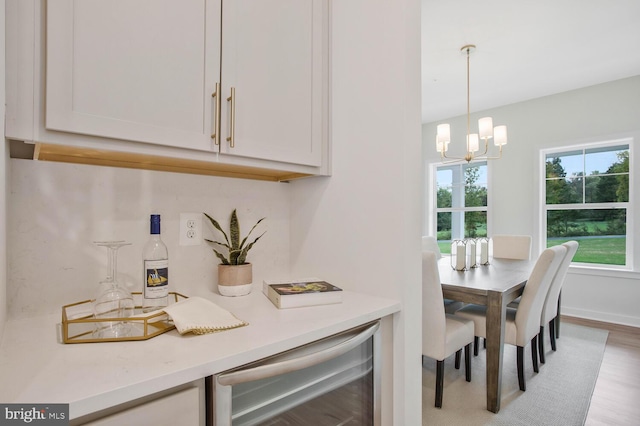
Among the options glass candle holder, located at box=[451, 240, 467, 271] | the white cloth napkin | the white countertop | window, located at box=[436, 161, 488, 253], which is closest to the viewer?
the white countertop

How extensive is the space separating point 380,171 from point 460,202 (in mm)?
4345

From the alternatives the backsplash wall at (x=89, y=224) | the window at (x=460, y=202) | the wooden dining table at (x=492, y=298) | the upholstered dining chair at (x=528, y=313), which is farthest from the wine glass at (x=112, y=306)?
the window at (x=460, y=202)

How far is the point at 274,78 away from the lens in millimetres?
1188

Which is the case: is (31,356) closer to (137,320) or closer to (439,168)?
(137,320)

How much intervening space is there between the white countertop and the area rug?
151cm

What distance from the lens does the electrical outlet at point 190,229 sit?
126 cm

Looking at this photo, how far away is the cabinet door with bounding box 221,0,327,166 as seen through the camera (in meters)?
1.08

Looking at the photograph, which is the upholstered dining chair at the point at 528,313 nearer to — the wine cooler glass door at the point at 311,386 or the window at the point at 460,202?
the wine cooler glass door at the point at 311,386

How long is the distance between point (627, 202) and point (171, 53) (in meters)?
4.76

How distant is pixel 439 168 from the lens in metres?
5.42

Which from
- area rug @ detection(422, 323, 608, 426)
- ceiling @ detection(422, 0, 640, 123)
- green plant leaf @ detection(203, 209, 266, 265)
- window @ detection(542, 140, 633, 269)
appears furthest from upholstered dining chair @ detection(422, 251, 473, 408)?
window @ detection(542, 140, 633, 269)

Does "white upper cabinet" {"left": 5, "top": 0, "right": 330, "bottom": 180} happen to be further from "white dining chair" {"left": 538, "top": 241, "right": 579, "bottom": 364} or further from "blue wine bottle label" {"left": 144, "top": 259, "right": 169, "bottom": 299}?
"white dining chair" {"left": 538, "top": 241, "right": 579, "bottom": 364}

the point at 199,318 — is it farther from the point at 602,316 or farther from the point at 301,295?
the point at 602,316

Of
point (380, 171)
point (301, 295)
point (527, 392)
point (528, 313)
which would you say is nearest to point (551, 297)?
point (528, 313)
